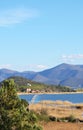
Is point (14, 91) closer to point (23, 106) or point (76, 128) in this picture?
point (23, 106)

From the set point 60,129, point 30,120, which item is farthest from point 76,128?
point 30,120

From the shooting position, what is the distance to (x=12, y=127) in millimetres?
28969

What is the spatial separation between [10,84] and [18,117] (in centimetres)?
239

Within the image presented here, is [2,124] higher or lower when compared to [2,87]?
lower

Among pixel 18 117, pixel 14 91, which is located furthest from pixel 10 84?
pixel 18 117

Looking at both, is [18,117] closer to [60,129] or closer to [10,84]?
[10,84]

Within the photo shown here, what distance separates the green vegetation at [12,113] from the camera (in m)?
28.8

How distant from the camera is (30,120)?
98.3ft

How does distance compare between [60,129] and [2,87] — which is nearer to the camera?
[2,87]

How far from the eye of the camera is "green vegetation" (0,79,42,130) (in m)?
28.8

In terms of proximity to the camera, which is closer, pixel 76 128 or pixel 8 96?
pixel 8 96

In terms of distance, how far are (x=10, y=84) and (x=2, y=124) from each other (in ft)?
9.50

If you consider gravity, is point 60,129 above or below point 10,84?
below

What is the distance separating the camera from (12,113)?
29094 mm
